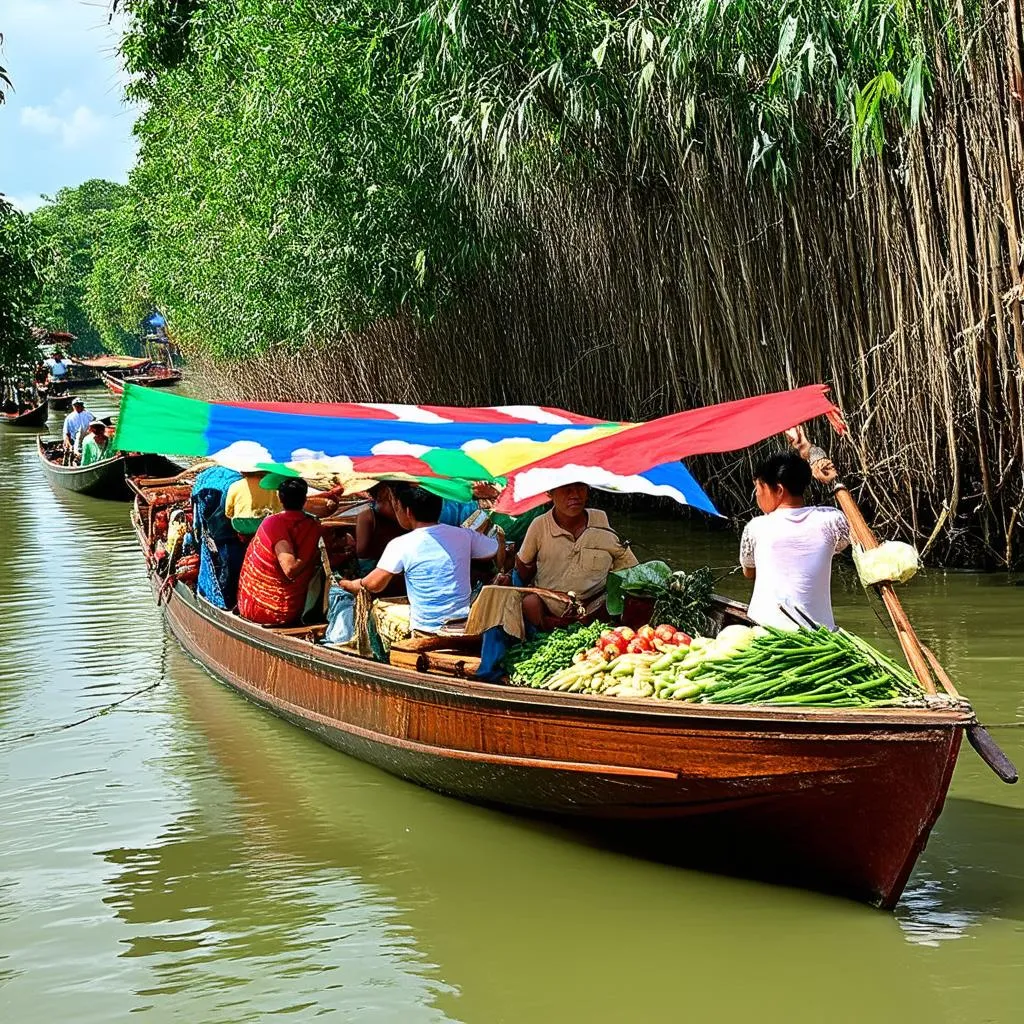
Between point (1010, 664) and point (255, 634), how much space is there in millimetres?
4372

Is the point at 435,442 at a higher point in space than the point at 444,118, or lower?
lower

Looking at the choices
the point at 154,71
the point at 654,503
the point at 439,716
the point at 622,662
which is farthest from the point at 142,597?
the point at 154,71

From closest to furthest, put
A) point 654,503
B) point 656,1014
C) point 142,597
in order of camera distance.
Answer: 1. point 656,1014
2. point 142,597
3. point 654,503

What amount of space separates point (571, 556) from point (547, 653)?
2.83ft

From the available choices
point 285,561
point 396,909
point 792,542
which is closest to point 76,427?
point 285,561

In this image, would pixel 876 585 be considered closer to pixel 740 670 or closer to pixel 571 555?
pixel 740 670

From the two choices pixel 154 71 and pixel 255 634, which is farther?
pixel 154 71

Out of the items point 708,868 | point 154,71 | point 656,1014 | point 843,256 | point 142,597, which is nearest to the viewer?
→ point 656,1014

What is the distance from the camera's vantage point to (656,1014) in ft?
13.9

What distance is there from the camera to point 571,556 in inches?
258

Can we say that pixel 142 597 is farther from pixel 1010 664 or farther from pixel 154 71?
pixel 154 71

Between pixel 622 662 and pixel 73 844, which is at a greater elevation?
pixel 622 662

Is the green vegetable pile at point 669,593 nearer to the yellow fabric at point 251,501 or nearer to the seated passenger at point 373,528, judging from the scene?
the seated passenger at point 373,528

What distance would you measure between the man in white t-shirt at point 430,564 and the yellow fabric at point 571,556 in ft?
1.05
